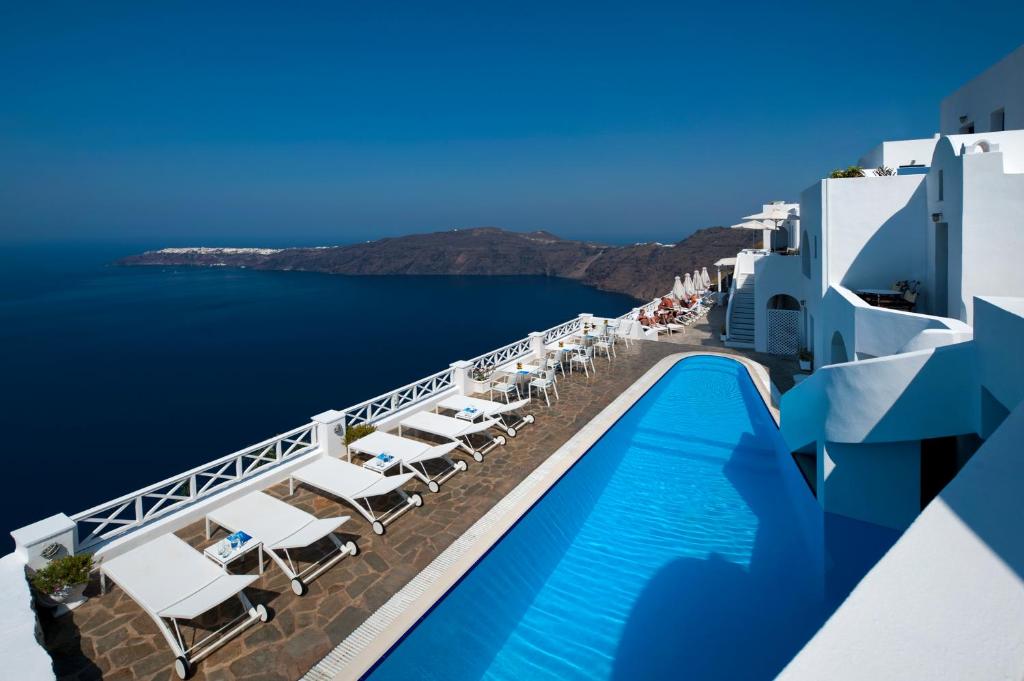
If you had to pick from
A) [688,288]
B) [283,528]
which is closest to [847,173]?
Answer: [283,528]

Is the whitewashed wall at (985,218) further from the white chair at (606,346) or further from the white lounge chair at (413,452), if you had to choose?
the white chair at (606,346)

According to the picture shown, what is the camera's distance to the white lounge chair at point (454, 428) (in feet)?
27.8

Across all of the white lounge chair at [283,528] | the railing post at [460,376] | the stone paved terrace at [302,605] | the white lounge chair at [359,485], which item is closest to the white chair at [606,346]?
the railing post at [460,376]

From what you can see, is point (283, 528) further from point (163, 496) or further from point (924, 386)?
point (924, 386)

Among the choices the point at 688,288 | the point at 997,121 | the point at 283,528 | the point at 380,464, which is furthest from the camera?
the point at 688,288

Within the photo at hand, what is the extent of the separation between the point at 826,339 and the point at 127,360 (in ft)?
145

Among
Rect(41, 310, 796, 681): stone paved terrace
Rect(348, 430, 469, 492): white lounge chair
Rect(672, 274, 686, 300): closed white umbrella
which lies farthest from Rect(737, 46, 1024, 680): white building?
Rect(672, 274, 686, 300): closed white umbrella

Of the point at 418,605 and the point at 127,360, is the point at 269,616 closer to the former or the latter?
the point at 418,605

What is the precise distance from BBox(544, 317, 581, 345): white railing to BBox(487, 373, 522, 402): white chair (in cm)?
271

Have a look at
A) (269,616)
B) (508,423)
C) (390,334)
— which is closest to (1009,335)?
(269,616)

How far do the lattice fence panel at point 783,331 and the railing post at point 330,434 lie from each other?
11.7 m

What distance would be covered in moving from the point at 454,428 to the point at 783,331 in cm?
1026

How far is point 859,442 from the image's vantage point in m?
5.24

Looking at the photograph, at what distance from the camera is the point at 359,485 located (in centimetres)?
684
